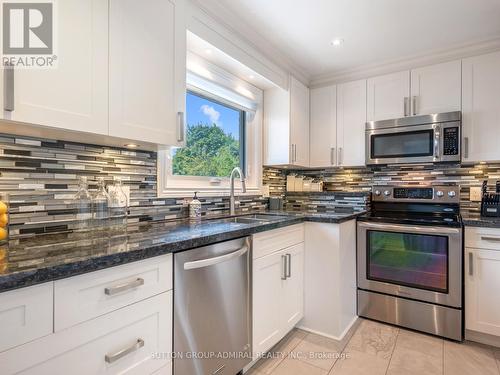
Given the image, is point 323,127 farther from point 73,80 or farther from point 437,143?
point 73,80

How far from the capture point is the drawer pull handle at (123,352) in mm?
968

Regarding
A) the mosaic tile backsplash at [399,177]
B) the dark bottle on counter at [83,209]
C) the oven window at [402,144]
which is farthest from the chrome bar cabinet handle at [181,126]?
the oven window at [402,144]

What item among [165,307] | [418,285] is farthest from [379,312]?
[165,307]

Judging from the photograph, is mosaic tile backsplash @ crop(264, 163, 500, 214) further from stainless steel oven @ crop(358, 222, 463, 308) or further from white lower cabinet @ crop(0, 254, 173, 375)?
white lower cabinet @ crop(0, 254, 173, 375)

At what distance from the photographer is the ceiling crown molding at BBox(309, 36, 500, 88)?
2312 mm

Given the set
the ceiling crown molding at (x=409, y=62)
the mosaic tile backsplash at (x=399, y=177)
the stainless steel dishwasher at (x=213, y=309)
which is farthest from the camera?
the mosaic tile backsplash at (x=399, y=177)

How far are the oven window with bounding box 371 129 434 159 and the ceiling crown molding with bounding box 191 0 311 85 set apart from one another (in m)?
1.03

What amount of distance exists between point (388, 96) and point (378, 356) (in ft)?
7.13

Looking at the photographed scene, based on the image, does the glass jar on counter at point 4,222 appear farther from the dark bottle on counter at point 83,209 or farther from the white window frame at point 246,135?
the white window frame at point 246,135

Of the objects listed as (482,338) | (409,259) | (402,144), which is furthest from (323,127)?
(482,338)

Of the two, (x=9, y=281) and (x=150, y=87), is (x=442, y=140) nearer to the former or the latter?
(x=150, y=87)

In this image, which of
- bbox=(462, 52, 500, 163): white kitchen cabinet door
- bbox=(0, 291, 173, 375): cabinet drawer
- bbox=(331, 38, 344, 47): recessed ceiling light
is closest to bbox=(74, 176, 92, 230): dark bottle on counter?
bbox=(0, 291, 173, 375): cabinet drawer

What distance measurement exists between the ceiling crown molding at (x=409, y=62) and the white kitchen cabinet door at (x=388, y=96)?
0.07 m

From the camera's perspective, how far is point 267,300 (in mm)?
1781
